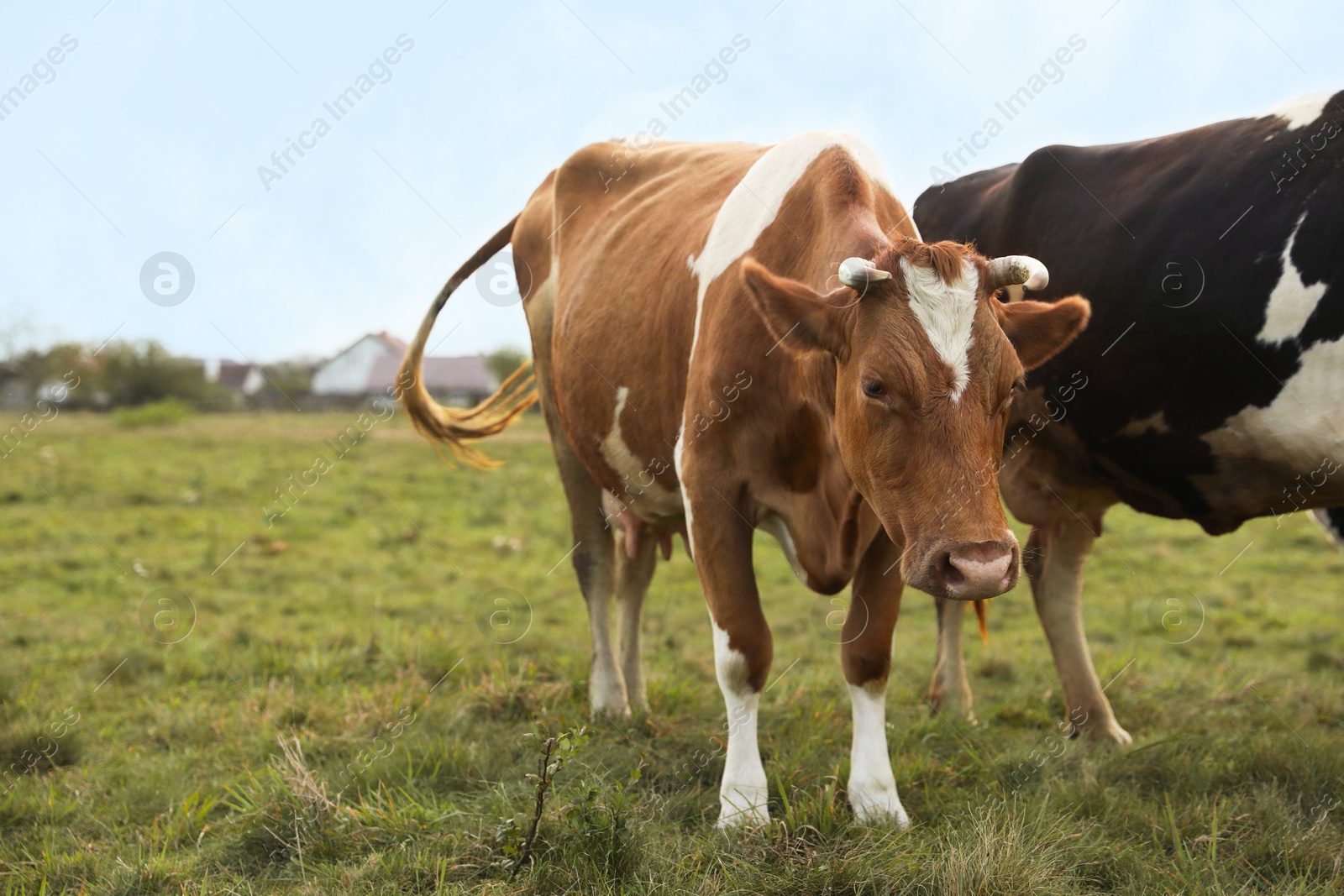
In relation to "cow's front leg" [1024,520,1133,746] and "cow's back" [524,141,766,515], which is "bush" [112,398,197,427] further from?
"cow's front leg" [1024,520,1133,746]

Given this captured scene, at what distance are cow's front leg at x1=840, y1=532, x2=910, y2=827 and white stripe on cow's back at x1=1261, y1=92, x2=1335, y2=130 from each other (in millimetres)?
2186

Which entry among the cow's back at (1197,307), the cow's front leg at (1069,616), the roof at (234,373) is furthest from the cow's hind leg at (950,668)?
the roof at (234,373)

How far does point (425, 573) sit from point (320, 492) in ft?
14.1

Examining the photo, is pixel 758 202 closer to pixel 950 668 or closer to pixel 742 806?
pixel 742 806

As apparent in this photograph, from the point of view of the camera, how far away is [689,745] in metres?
4.02

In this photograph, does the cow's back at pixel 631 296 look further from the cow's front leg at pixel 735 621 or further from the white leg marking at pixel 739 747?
the white leg marking at pixel 739 747

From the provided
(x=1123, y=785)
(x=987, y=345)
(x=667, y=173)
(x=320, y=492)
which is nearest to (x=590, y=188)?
(x=667, y=173)

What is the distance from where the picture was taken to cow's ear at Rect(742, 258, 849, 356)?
2867mm

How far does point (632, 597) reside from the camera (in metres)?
5.36

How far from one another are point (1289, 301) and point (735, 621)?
219cm

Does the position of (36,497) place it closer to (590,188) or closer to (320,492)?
(320,492)

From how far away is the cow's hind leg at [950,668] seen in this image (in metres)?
4.93

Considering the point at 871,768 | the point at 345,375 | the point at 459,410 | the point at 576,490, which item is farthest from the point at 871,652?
the point at 345,375

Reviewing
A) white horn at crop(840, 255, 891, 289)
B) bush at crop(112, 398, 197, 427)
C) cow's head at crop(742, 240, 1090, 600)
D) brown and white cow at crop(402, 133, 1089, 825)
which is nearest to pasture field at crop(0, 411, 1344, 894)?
brown and white cow at crop(402, 133, 1089, 825)
